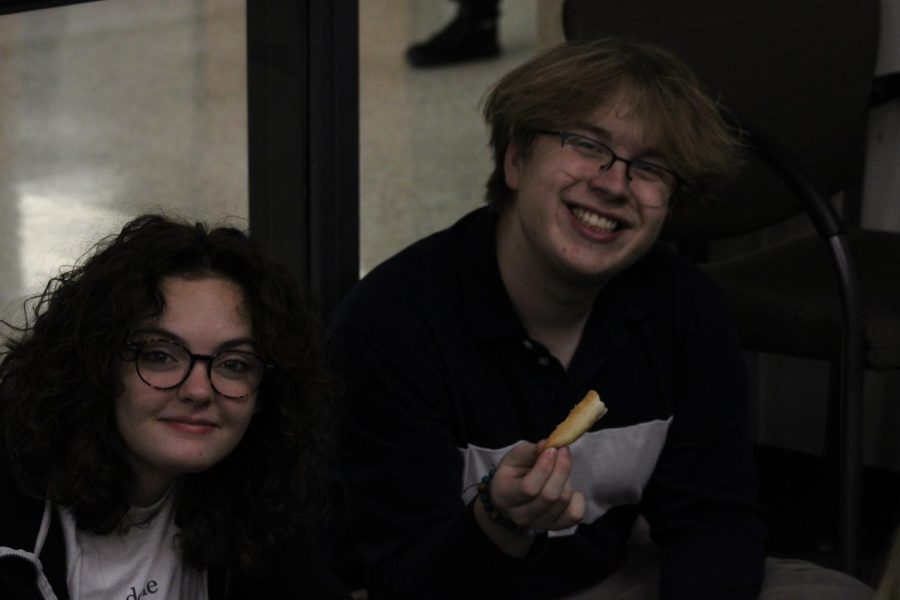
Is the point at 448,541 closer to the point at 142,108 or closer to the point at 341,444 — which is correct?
the point at 341,444

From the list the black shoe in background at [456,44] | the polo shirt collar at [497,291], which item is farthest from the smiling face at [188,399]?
the black shoe in background at [456,44]

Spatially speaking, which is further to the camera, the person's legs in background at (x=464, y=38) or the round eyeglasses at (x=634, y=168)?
the person's legs in background at (x=464, y=38)

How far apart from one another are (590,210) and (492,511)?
416 millimetres

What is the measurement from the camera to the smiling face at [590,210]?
191 cm

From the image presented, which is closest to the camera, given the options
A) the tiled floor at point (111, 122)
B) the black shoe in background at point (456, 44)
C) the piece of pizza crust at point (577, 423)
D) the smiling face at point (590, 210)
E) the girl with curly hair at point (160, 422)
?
the girl with curly hair at point (160, 422)

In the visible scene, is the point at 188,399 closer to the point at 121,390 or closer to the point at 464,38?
the point at 121,390

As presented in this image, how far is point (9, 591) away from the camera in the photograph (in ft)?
5.04

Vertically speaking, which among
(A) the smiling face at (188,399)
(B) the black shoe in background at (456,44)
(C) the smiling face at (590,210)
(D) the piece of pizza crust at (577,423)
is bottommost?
(D) the piece of pizza crust at (577,423)

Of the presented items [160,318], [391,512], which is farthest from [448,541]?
[160,318]

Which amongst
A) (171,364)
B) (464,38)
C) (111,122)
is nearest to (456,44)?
(464,38)

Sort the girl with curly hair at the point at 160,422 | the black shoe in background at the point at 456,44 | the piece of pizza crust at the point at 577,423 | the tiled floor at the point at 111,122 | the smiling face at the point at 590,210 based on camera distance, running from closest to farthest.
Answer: the girl with curly hair at the point at 160,422 < the piece of pizza crust at the point at 577,423 < the smiling face at the point at 590,210 < the tiled floor at the point at 111,122 < the black shoe in background at the point at 456,44

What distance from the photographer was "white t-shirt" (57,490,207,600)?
5.24 ft

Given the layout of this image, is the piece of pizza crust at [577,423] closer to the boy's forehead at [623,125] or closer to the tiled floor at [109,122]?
the boy's forehead at [623,125]

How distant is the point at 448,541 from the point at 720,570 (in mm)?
414
